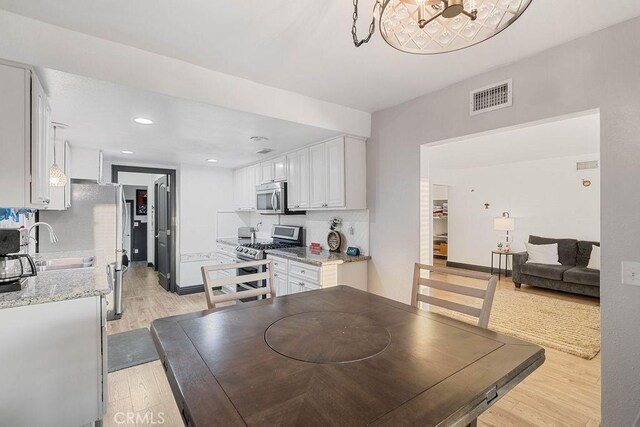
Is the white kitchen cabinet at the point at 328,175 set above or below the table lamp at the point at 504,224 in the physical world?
above

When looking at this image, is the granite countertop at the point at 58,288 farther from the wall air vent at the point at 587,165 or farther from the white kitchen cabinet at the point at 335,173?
the wall air vent at the point at 587,165

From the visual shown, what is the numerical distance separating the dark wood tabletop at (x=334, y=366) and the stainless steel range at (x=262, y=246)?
2.26 meters

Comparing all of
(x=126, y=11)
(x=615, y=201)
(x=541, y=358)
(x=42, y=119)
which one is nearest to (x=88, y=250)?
(x=42, y=119)

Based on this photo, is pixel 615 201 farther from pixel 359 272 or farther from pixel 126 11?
pixel 126 11

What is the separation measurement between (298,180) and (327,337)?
9.18 feet

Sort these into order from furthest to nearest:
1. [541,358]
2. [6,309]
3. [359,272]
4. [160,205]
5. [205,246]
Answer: [160,205], [205,246], [359,272], [6,309], [541,358]

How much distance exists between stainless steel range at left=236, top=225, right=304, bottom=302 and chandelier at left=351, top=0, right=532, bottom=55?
116 inches

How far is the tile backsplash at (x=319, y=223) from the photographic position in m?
3.49

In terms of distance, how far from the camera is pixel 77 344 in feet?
5.81

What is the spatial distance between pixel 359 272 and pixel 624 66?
2.57 metres

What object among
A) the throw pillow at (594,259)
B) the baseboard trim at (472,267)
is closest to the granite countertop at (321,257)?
the throw pillow at (594,259)

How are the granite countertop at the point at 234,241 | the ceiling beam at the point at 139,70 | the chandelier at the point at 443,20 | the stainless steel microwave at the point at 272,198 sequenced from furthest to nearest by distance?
the granite countertop at the point at 234,241 < the stainless steel microwave at the point at 272,198 < the ceiling beam at the point at 139,70 < the chandelier at the point at 443,20

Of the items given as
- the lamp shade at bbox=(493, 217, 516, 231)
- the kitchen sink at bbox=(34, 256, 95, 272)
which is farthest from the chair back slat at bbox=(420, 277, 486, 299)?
the lamp shade at bbox=(493, 217, 516, 231)

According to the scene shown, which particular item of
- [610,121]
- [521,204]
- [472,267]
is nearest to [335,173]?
[610,121]
